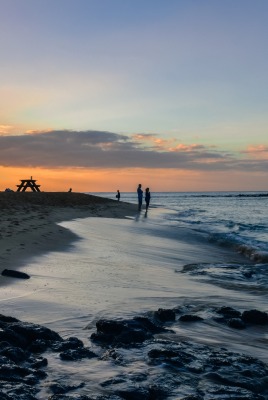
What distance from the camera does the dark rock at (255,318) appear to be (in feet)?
24.0

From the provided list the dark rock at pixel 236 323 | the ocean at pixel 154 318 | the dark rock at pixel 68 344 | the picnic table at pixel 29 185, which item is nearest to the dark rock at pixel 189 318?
the ocean at pixel 154 318

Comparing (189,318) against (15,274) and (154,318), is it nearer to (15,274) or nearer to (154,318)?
(154,318)

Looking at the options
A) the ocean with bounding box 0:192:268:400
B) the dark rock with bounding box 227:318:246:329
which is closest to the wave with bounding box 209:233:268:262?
the ocean with bounding box 0:192:268:400

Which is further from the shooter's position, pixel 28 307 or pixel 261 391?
pixel 28 307

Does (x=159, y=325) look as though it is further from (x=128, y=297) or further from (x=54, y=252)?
(x=54, y=252)

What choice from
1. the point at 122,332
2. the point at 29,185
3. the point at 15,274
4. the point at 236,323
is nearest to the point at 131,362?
the point at 122,332

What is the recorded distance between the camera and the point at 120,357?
5.46m

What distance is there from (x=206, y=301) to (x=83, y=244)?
821cm

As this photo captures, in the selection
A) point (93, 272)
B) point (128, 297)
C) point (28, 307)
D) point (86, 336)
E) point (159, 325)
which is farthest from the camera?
point (93, 272)

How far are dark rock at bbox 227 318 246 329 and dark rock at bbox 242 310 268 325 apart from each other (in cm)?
29

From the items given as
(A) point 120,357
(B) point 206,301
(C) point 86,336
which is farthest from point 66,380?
(B) point 206,301

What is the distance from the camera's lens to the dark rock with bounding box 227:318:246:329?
7.04 meters

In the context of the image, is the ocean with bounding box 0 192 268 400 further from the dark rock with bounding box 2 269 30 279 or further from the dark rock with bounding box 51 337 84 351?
the dark rock with bounding box 2 269 30 279

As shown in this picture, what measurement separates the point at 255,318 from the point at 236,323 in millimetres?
470
